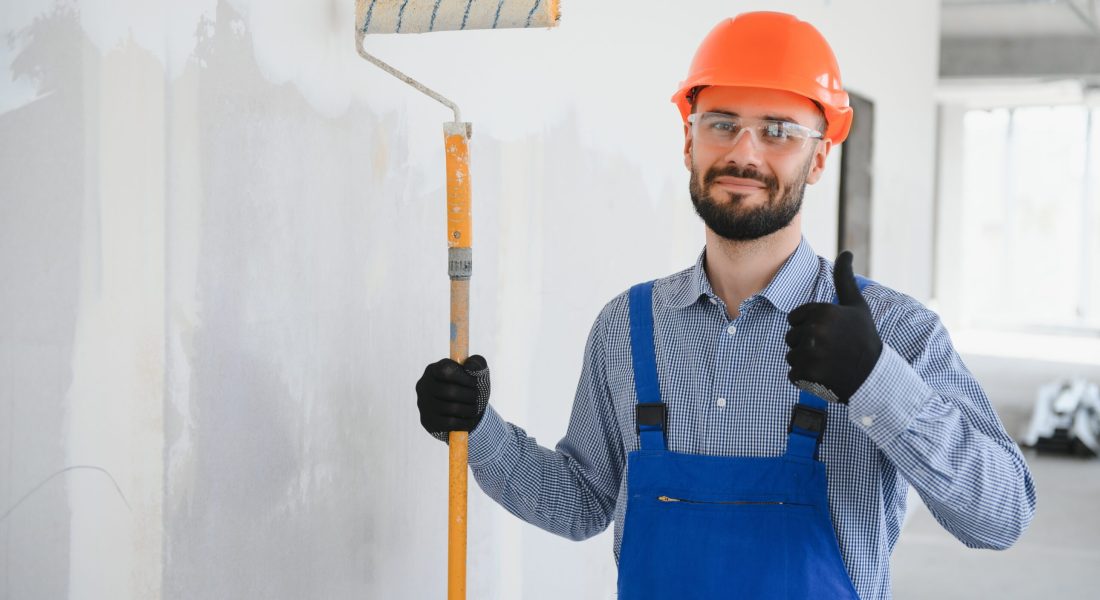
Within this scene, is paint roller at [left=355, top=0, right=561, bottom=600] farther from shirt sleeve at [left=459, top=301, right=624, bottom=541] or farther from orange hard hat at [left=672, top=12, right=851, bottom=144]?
orange hard hat at [left=672, top=12, right=851, bottom=144]

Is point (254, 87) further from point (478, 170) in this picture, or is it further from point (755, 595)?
point (755, 595)

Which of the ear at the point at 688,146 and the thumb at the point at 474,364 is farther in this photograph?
the ear at the point at 688,146

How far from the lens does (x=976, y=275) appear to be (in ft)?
53.1

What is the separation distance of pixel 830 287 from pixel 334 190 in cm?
81

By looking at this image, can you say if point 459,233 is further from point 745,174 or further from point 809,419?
point 809,419

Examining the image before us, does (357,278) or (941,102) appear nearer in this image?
(357,278)

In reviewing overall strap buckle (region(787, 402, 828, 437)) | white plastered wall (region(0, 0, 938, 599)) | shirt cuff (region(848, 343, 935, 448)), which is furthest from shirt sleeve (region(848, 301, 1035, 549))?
white plastered wall (region(0, 0, 938, 599))

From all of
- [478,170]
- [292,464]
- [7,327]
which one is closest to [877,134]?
[478,170]

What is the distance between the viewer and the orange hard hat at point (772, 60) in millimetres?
1601

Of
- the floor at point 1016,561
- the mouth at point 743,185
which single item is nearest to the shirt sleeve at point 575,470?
the mouth at point 743,185

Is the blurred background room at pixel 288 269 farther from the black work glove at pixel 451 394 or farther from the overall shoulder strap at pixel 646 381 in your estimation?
the overall shoulder strap at pixel 646 381

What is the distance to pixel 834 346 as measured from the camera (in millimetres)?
1271

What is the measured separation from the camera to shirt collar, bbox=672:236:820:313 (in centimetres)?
160

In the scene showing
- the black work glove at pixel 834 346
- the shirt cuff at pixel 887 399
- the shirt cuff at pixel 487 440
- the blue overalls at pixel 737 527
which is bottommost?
the blue overalls at pixel 737 527
